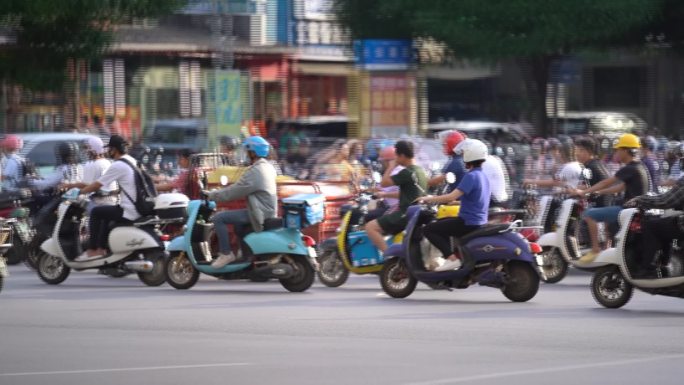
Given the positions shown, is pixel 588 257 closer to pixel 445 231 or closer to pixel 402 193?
pixel 445 231

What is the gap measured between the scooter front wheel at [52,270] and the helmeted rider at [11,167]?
4628 mm

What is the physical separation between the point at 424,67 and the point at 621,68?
48.9 feet

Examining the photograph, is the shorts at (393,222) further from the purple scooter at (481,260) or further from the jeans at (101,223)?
the jeans at (101,223)

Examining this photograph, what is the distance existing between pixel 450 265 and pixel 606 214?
2451 mm

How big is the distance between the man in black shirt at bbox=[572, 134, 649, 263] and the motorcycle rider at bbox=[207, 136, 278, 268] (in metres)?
3.39

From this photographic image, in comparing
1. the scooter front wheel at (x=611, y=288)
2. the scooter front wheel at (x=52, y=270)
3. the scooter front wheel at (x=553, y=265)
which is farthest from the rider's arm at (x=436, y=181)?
the scooter front wheel at (x=52, y=270)

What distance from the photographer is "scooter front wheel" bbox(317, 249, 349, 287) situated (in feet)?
62.0

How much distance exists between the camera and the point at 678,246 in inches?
603

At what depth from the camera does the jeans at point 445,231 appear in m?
16.6

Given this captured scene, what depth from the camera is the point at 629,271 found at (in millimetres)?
15500

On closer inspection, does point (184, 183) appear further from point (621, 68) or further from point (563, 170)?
point (621, 68)

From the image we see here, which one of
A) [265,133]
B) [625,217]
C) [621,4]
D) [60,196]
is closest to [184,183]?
[60,196]

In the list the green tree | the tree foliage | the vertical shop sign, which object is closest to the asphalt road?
the vertical shop sign

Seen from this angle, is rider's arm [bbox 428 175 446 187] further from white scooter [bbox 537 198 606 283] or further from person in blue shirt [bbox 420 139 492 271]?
person in blue shirt [bbox 420 139 492 271]
